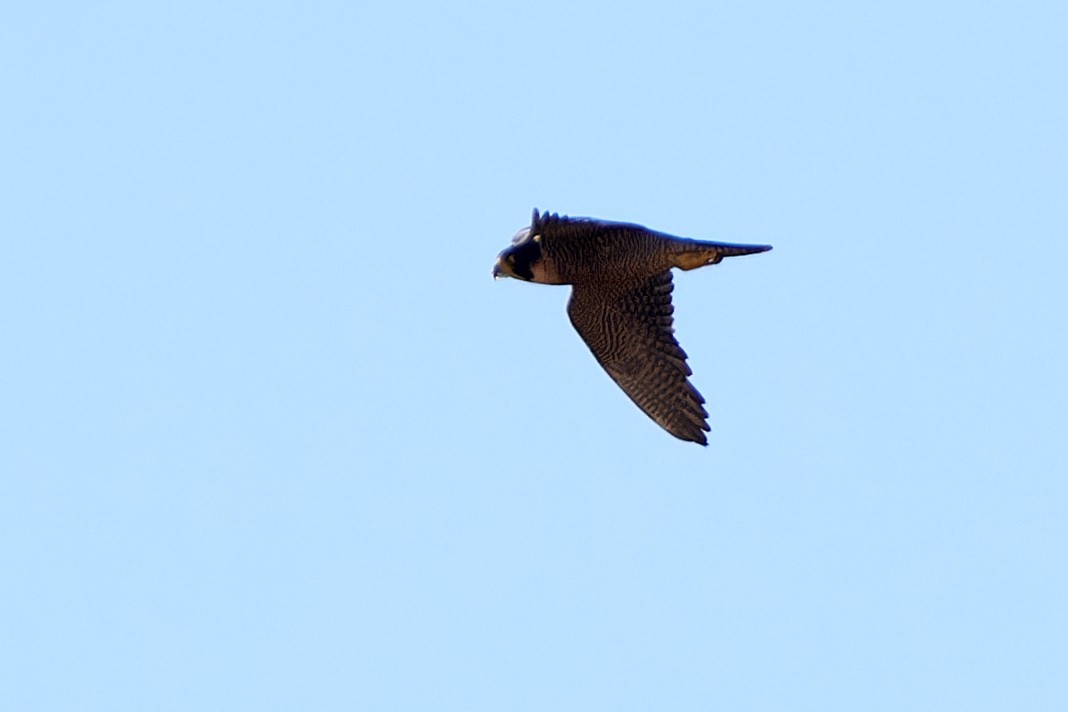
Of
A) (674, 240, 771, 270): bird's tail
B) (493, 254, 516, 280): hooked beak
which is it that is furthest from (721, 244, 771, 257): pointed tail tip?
(493, 254, 516, 280): hooked beak

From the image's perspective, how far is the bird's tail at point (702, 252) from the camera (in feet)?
55.1

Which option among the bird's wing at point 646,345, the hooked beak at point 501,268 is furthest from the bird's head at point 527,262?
the bird's wing at point 646,345

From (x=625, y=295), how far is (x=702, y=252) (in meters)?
1.34

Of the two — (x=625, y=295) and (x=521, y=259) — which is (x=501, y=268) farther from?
(x=625, y=295)

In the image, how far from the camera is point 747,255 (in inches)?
661

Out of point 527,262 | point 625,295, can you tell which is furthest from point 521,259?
point 625,295

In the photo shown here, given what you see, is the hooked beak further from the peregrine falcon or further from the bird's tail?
the bird's tail

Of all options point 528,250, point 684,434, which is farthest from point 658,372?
point 528,250

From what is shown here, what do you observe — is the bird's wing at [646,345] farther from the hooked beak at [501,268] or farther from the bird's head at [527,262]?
the hooked beak at [501,268]

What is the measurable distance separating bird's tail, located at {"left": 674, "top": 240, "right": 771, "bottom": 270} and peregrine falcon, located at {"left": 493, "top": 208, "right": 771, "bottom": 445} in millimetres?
18

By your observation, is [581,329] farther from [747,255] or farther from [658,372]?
[747,255]

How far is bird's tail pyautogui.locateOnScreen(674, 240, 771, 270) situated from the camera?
55.1ft

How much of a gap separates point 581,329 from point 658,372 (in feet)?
2.75

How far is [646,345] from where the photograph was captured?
18.4 meters
